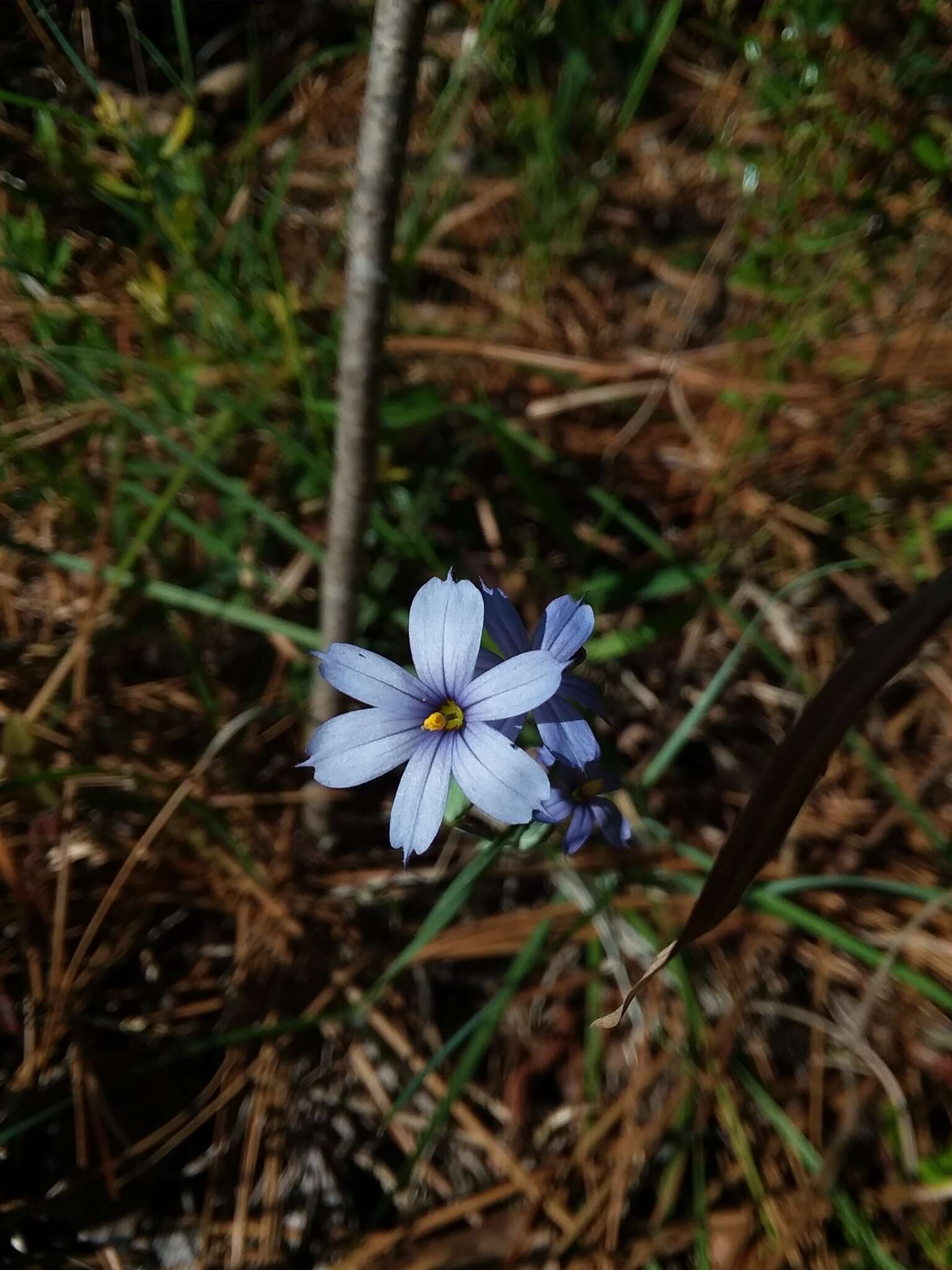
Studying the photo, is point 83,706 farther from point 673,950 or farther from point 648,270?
point 648,270

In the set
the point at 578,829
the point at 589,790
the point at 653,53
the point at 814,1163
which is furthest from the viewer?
the point at 653,53

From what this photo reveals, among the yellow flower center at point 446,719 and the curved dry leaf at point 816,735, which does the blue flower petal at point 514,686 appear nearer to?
the yellow flower center at point 446,719

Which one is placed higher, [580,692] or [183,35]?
[183,35]

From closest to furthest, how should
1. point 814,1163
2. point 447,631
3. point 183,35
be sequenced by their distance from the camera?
1. point 447,631
2. point 183,35
3. point 814,1163

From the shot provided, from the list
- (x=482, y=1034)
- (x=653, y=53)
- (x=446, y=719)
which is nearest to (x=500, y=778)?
(x=446, y=719)

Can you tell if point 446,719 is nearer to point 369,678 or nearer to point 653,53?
Answer: point 369,678

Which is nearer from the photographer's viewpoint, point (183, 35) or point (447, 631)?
point (447, 631)
